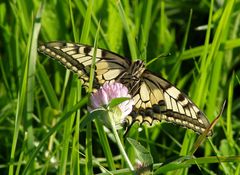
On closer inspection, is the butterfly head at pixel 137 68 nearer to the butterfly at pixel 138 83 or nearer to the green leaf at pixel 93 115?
the butterfly at pixel 138 83

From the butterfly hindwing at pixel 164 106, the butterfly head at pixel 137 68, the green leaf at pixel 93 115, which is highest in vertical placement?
the butterfly head at pixel 137 68

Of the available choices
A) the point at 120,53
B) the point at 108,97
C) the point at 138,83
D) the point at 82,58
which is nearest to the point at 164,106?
the point at 138,83

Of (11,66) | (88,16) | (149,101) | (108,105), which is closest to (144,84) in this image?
(149,101)

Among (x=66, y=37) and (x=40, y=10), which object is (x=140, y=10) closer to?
(x=66, y=37)

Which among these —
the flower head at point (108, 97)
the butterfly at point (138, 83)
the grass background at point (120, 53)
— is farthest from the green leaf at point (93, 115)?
the butterfly at point (138, 83)

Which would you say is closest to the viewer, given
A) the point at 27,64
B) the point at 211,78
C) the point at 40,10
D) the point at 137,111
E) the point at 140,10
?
the point at 27,64

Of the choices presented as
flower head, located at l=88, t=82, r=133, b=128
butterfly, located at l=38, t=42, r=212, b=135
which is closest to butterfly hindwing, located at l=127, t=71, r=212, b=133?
butterfly, located at l=38, t=42, r=212, b=135

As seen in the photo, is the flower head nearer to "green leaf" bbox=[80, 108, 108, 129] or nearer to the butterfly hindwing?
"green leaf" bbox=[80, 108, 108, 129]
